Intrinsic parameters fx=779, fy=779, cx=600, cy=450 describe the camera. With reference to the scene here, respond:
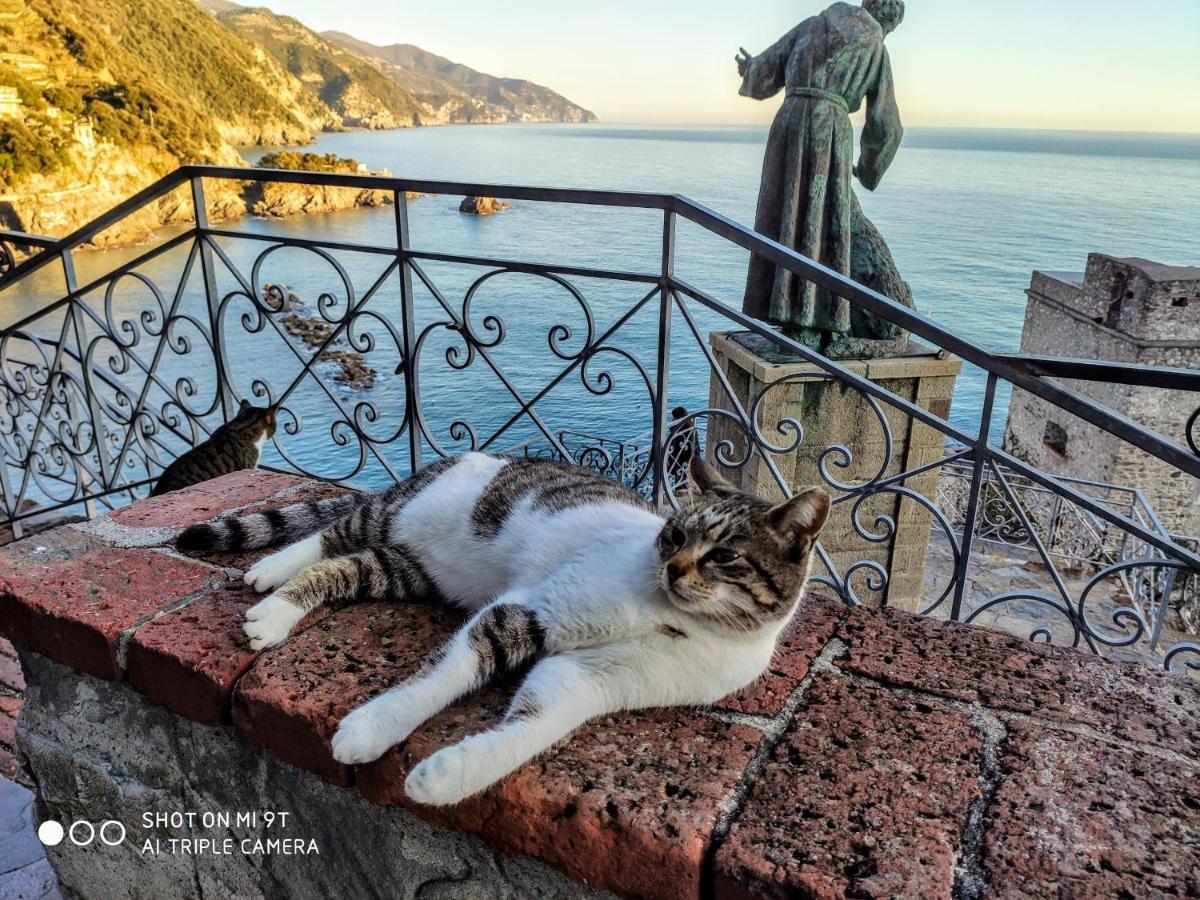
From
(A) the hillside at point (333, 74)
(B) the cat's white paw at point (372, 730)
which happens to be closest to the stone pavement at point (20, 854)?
(B) the cat's white paw at point (372, 730)

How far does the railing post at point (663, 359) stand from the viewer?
2266 mm

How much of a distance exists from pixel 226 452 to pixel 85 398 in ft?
2.75

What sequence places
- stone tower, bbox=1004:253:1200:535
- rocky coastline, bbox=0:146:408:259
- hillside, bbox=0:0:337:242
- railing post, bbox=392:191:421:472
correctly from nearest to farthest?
1. railing post, bbox=392:191:421:472
2. stone tower, bbox=1004:253:1200:535
3. rocky coastline, bbox=0:146:408:259
4. hillside, bbox=0:0:337:242

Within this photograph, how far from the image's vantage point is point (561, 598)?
1415 millimetres

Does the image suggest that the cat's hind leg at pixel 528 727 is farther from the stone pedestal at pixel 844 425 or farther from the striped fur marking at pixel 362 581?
the stone pedestal at pixel 844 425

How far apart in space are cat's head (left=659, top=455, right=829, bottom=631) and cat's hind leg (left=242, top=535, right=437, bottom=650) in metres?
0.65

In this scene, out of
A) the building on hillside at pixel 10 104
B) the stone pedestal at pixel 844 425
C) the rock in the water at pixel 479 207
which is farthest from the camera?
the rock in the water at pixel 479 207

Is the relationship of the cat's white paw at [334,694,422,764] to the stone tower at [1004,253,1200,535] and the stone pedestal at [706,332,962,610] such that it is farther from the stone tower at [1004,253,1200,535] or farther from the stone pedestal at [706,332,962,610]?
the stone tower at [1004,253,1200,535]

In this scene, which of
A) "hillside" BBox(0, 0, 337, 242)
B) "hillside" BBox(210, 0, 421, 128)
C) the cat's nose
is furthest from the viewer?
"hillside" BBox(210, 0, 421, 128)

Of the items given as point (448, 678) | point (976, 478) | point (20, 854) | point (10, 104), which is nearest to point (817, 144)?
point (976, 478)

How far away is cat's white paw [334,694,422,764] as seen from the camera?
1233 millimetres

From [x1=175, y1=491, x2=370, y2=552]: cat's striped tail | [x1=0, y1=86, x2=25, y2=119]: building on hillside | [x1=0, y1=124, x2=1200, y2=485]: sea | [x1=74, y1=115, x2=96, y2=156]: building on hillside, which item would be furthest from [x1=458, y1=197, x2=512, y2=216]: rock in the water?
[x1=175, y1=491, x2=370, y2=552]: cat's striped tail

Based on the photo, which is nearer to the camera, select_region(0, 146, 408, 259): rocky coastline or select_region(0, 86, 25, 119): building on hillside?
select_region(0, 146, 408, 259): rocky coastline

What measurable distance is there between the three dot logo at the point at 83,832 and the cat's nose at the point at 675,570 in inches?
53.4
